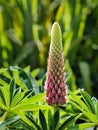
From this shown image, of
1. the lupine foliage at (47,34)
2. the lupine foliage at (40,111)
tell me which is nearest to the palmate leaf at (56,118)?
the lupine foliage at (40,111)

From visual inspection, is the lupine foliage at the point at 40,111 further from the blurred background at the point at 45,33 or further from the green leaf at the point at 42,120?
the blurred background at the point at 45,33

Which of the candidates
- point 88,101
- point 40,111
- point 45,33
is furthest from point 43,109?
point 45,33

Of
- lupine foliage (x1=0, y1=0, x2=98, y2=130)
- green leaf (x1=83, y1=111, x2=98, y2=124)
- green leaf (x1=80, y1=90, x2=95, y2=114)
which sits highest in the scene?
lupine foliage (x1=0, y1=0, x2=98, y2=130)

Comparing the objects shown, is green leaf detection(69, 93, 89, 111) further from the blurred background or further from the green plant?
the blurred background

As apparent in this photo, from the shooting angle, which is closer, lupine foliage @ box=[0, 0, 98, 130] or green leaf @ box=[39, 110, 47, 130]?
green leaf @ box=[39, 110, 47, 130]

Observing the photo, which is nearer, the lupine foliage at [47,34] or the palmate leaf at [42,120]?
the palmate leaf at [42,120]

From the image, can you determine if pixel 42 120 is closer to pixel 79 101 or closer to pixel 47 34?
pixel 79 101

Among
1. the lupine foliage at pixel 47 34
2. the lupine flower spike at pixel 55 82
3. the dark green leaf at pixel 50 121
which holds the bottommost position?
the dark green leaf at pixel 50 121

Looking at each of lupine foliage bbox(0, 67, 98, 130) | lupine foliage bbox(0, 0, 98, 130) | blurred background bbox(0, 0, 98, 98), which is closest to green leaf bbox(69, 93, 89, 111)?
lupine foliage bbox(0, 67, 98, 130)
